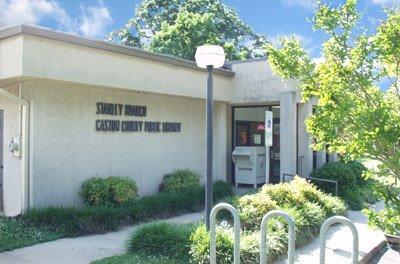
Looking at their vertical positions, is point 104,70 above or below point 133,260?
above

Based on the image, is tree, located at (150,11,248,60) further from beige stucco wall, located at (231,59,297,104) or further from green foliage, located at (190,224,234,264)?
green foliage, located at (190,224,234,264)

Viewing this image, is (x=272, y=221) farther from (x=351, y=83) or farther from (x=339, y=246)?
(x=351, y=83)

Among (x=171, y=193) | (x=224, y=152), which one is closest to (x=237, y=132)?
(x=224, y=152)

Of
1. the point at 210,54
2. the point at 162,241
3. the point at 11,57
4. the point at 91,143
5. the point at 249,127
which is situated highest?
the point at 11,57

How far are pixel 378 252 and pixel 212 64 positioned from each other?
4.57 m

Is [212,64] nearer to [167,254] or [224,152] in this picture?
[167,254]

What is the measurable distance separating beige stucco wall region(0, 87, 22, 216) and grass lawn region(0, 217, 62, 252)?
0.93m

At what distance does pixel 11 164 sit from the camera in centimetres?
966

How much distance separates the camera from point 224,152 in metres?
14.7

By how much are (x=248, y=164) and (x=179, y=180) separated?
350cm

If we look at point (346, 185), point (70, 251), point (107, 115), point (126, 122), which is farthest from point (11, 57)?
point (346, 185)

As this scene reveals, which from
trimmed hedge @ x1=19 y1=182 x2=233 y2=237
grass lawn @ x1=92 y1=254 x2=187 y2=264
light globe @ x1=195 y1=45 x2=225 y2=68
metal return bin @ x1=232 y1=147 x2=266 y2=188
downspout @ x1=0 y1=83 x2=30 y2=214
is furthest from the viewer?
metal return bin @ x1=232 y1=147 x2=266 y2=188

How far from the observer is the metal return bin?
14992mm

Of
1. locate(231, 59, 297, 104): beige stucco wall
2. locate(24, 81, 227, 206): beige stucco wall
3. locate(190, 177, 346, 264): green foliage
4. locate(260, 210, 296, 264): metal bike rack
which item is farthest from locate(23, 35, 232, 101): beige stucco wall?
locate(260, 210, 296, 264): metal bike rack
